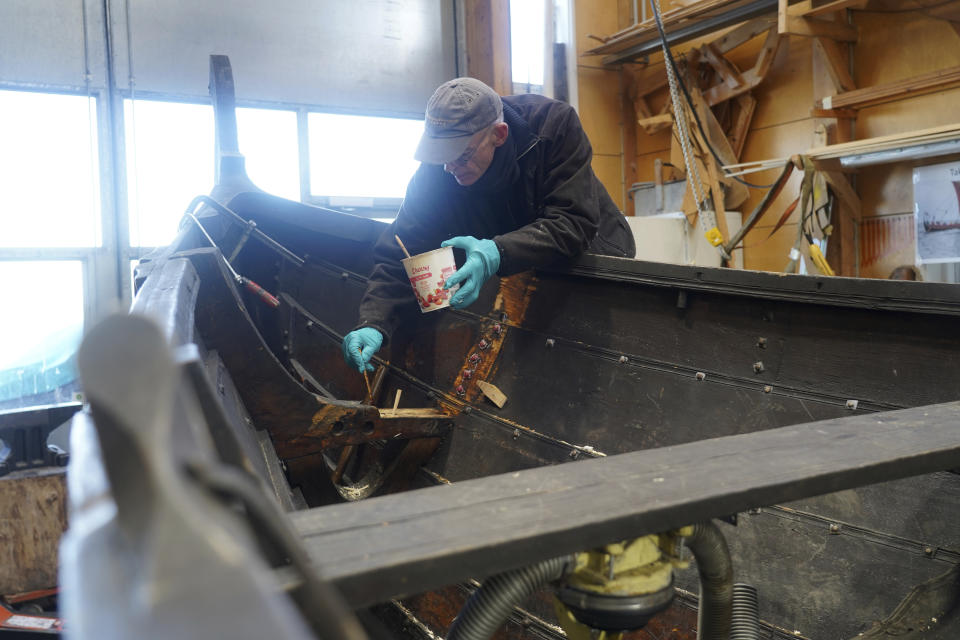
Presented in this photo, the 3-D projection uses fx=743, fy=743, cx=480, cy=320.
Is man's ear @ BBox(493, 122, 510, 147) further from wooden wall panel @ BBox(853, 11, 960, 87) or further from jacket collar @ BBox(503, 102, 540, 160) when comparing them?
wooden wall panel @ BBox(853, 11, 960, 87)

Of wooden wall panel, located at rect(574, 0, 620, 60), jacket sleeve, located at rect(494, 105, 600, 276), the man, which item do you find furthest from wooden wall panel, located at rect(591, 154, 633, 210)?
jacket sleeve, located at rect(494, 105, 600, 276)

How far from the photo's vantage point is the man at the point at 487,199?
6.11 feet

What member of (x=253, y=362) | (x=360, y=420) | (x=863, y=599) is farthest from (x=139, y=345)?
(x=360, y=420)

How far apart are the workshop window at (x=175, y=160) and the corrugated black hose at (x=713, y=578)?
4612 millimetres

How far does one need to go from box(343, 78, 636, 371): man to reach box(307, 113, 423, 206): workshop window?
10.5ft

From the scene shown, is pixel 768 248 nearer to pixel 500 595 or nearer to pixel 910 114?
pixel 910 114

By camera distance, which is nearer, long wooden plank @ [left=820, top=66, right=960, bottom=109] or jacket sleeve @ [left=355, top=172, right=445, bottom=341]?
jacket sleeve @ [left=355, top=172, right=445, bottom=341]

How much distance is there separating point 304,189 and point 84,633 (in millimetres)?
5181

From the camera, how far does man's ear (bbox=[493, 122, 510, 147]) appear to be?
6.45 feet

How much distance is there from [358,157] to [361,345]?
12.6 feet

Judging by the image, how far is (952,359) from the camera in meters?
1.32

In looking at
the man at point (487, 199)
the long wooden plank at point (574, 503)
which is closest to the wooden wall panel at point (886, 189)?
the man at point (487, 199)

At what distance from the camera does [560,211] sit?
1.92 metres

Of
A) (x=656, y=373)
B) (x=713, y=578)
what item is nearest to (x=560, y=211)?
(x=656, y=373)
